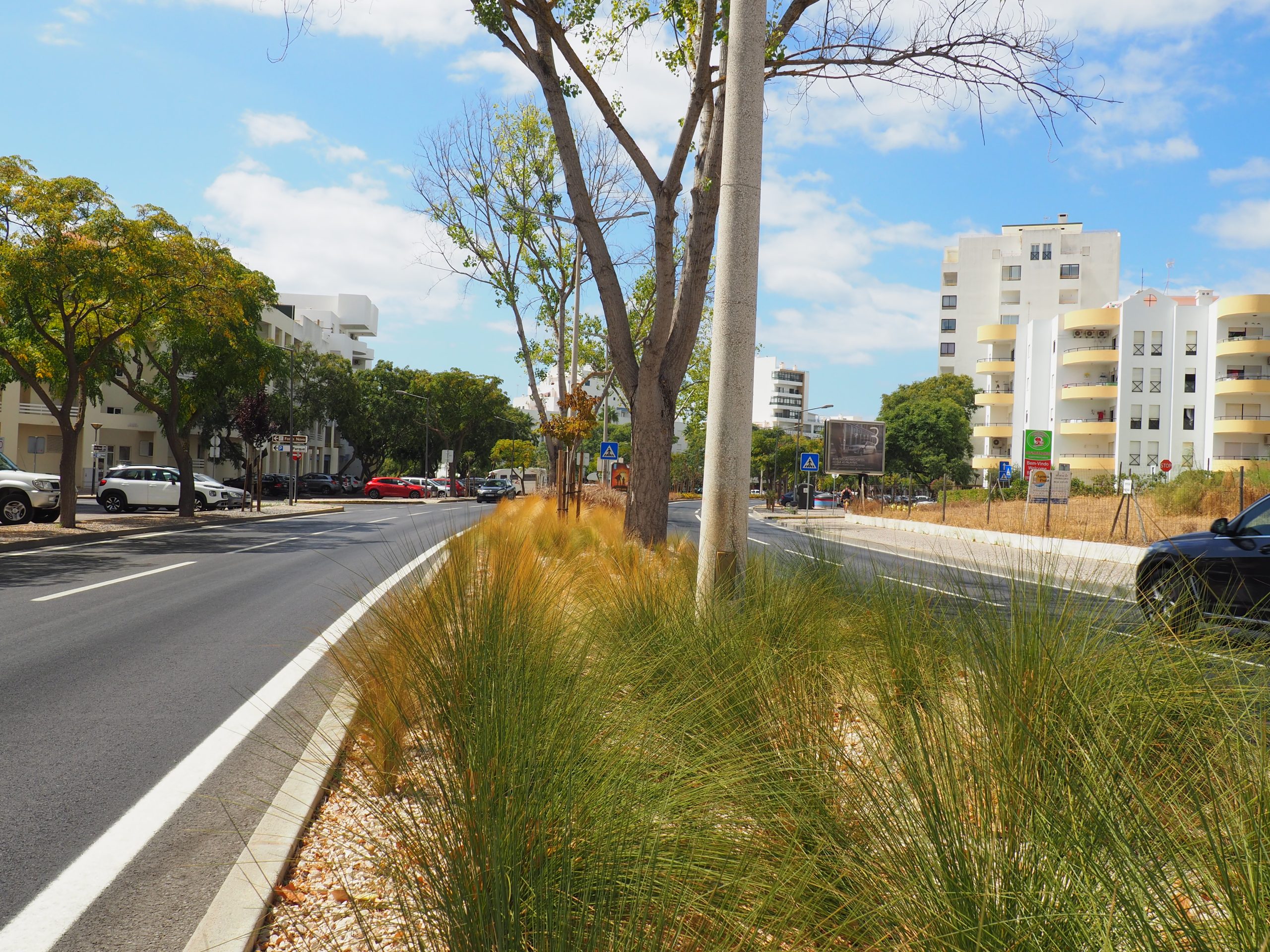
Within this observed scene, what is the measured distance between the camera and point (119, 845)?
155 inches

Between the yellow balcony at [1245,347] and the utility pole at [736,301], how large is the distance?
2522 inches

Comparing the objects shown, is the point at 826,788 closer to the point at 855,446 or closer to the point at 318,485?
the point at 855,446

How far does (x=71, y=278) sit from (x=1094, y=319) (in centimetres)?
6328

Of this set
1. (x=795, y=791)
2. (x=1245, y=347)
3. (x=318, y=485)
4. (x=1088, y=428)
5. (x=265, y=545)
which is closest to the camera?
(x=795, y=791)

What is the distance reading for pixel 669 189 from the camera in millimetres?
11930

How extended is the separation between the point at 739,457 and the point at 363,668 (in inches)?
103

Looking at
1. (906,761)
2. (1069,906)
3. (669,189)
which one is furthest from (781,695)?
(669,189)

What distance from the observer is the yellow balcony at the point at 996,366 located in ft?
256

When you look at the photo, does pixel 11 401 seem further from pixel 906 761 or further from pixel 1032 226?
pixel 1032 226

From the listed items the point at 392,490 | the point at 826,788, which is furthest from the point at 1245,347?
the point at 826,788

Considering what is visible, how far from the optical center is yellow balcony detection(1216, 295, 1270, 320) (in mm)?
58656

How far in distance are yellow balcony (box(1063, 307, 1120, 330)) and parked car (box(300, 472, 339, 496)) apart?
5136cm

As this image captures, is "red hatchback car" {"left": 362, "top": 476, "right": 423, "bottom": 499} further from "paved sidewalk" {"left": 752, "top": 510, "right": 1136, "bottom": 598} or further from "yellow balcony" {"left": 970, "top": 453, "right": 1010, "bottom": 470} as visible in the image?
"yellow balcony" {"left": 970, "top": 453, "right": 1010, "bottom": 470}

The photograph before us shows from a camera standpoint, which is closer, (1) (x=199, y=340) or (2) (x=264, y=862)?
(2) (x=264, y=862)
